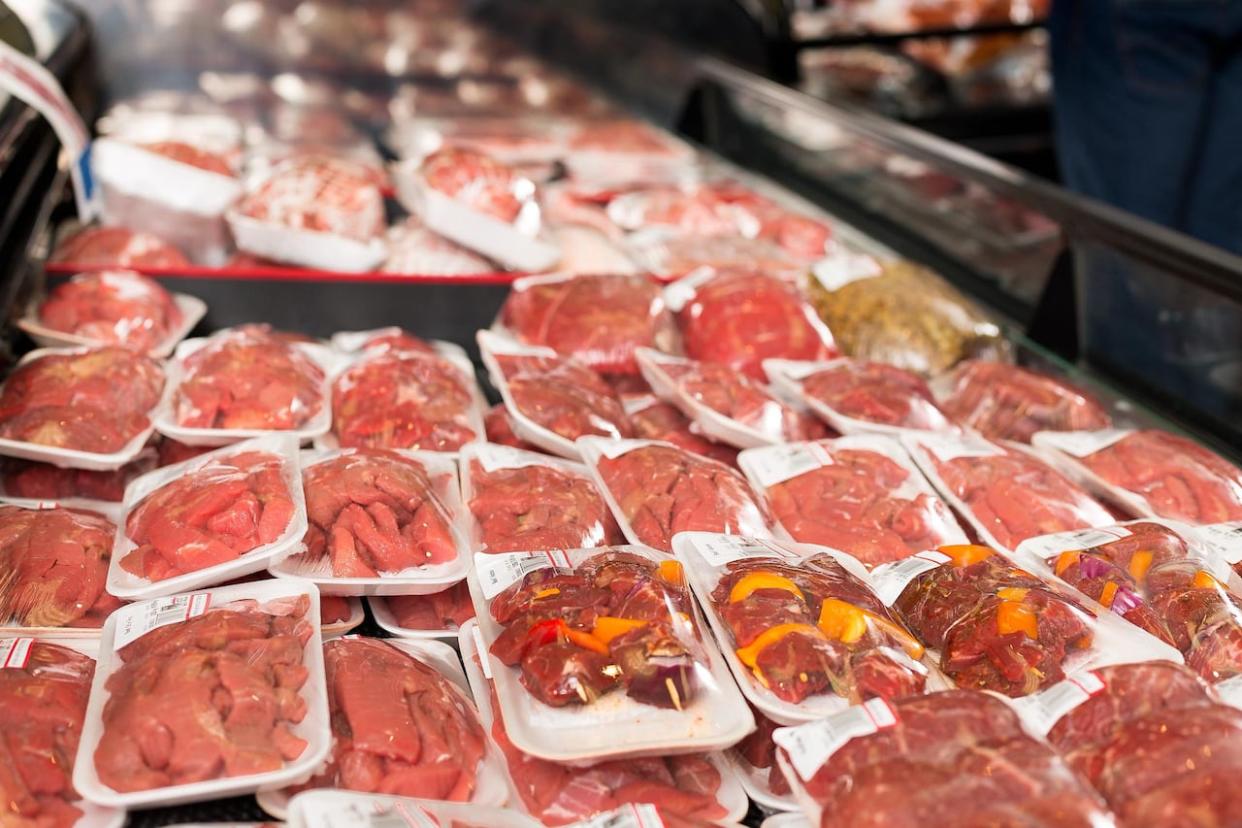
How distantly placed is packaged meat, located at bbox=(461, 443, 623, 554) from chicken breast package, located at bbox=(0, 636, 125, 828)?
0.63m

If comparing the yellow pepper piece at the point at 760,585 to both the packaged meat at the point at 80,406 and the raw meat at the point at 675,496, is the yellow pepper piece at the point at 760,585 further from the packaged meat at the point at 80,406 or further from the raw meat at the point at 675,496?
the packaged meat at the point at 80,406

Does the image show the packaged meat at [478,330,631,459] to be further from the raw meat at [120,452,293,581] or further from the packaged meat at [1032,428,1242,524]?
the packaged meat at [1032,428,1242,524]

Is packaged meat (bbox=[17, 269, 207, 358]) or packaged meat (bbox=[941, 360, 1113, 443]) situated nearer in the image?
packaged meat (bbox=[941, 360, 1113, 443])

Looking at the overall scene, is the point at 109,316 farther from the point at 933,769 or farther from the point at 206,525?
the point at 933,769

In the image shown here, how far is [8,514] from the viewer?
183cm

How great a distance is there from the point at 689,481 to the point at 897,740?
2.50 ft

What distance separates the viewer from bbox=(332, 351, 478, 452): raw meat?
7.27 feet

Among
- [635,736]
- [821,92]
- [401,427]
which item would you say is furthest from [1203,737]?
[821,92]

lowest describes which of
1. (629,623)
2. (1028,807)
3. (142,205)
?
(142,205)

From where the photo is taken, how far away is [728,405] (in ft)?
7.54

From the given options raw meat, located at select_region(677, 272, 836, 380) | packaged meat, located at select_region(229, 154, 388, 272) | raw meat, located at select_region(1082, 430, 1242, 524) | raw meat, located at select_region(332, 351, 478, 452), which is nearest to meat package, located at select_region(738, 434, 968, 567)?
raw meat, located at select_region(1082, 430, 1242, 524)

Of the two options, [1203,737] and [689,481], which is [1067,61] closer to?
[689,481]

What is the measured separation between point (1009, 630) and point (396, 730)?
2.78ft

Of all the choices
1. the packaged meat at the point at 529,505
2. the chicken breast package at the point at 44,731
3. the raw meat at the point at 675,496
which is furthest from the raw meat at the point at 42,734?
the raw meat at the point at 675,496
